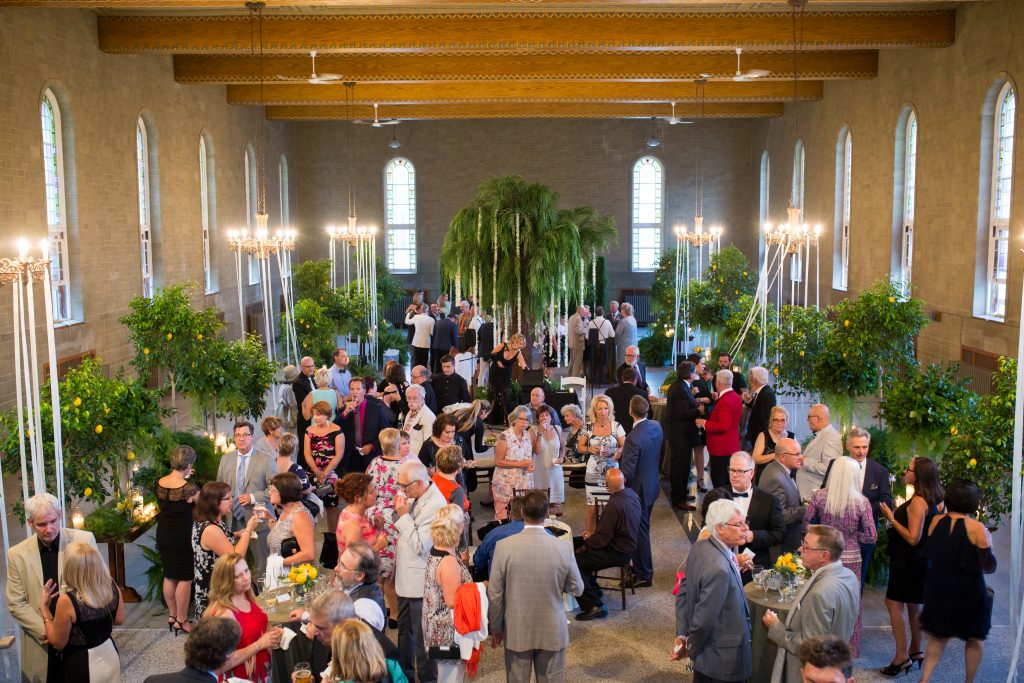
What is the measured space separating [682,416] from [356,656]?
20.9 feet

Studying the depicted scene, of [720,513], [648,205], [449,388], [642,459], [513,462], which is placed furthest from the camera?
[648,205]

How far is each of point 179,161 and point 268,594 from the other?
13177 mm

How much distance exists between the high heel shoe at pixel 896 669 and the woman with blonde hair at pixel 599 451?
2541 mm

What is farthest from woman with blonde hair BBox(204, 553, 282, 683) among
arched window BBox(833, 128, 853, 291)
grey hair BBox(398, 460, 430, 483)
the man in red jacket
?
arched window BBox(833, 128, 853, 291)

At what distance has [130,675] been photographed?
6.32 m

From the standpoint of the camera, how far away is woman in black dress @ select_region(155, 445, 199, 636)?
21.7ft

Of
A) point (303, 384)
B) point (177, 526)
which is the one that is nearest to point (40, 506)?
point (177, 526)

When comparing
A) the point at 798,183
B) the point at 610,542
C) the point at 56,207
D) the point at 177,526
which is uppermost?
the point at 798,183

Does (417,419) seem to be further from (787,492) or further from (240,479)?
(787,492)

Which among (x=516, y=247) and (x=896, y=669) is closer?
(x=896, y=669)

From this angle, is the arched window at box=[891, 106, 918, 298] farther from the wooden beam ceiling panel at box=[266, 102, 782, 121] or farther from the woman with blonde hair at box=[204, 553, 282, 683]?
the woman with blonde hair at box=[204, 553, 282, 683]

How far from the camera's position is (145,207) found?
53.1 feet

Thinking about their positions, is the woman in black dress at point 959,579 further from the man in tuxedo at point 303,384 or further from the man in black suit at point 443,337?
the man in black suit at point 443,337

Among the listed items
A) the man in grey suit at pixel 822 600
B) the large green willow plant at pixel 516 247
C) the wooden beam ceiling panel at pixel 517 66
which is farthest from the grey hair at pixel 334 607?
the wooden beam ceiling panel at pixel 517 66
